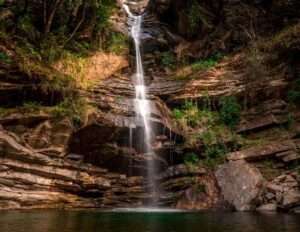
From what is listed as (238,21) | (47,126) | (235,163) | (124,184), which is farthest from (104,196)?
(238,21)

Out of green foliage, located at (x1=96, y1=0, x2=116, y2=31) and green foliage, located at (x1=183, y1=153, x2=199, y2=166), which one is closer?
green foliage, located at (x1=183, y1=153, x2=199, y2=166)

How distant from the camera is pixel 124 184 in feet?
54.2

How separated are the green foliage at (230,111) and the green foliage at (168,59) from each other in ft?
16.8

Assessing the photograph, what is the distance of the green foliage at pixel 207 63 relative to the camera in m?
21.7

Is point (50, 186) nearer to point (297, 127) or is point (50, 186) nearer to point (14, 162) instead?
point (14, 162)

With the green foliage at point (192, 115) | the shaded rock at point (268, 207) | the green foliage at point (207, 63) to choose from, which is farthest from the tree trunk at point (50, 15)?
the shaded rock at point (268, 207)

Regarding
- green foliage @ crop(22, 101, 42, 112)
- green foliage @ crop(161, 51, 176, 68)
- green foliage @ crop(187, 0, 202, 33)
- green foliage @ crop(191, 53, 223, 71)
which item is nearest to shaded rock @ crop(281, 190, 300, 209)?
green foliage @ crop(191, 53, 223, 71)

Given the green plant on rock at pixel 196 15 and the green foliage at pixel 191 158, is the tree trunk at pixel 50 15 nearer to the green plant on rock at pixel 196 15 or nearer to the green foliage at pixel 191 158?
the green plant on rock at pixel 196 15

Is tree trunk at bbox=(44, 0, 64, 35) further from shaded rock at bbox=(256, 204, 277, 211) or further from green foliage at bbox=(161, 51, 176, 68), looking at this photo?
shaded rock at bbox=(256, 204, 277, 211)

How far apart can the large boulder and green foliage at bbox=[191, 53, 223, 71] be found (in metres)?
8.11

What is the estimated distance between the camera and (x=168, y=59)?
23.5 metres

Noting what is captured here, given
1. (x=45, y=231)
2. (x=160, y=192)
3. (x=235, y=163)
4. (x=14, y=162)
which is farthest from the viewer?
(x=160, y=192)

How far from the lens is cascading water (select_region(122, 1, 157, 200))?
→ 1752 centimetres

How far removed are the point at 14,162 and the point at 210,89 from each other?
11283 millimetres
